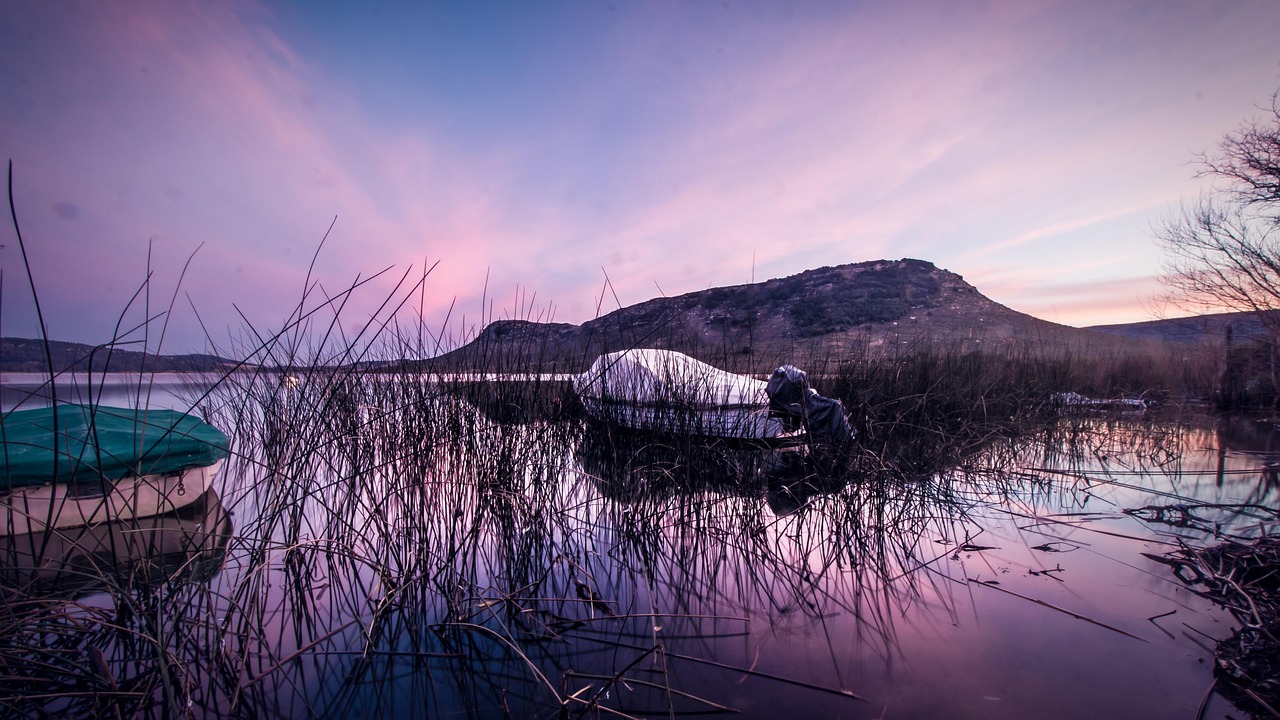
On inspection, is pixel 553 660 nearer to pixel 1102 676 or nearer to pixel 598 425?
pixel 1102 676

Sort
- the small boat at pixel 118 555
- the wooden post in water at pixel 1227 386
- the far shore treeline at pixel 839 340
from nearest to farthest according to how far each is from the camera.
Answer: the small boat at pixel 118 555, the far shore treeline at pixel 839 340, the wooden post in water at pixel 1227 386

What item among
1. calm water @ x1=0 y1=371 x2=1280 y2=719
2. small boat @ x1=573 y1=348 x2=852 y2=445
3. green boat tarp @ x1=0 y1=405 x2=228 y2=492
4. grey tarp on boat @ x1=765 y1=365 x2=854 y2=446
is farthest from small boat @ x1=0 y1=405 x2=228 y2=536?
grey tarp on boat @ x1=765 y1=365 x2=854 y2=446

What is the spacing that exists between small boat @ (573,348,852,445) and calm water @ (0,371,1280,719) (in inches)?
13.9

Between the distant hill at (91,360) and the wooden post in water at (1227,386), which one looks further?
the wooden post in water at (1227,386)

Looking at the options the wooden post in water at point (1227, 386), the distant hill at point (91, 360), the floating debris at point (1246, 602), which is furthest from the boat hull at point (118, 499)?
the wooden post in water at point (1227, 386)

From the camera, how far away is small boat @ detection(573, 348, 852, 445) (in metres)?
2.98

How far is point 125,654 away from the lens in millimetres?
1396

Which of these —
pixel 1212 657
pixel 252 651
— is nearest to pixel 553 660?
pixel 252 651

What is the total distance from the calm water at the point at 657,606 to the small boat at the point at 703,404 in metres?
0.35

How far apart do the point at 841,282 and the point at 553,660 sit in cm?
3953

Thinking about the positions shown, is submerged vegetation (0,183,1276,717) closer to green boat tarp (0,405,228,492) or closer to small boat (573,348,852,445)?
small boat (573,348,852,445)

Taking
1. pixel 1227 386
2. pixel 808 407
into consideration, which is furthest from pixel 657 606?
pixel 1227 386

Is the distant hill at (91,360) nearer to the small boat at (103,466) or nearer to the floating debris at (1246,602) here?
the small boat at (103,466)

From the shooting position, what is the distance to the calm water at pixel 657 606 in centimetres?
137
